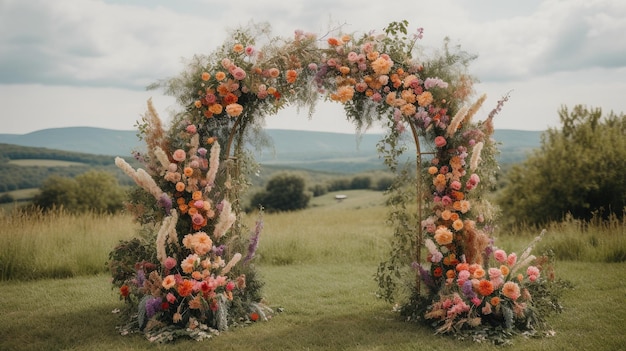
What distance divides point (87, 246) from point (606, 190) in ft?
41.6

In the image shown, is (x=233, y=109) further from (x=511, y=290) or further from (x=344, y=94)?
(x=511, y=290)

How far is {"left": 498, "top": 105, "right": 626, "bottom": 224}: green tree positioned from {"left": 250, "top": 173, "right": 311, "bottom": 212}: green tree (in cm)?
2157

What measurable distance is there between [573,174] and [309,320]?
10756 millimetres

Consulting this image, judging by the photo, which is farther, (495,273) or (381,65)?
(381,65)

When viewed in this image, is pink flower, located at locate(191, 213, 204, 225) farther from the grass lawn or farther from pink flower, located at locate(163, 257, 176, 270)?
the grass lawn

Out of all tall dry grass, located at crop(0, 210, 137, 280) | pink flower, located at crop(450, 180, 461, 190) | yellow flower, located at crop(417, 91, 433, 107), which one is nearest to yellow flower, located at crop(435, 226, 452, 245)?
pink flower, located at crop(450, 180, 461, 190)

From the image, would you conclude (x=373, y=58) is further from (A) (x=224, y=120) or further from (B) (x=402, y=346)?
(B) (x=402, y=346)

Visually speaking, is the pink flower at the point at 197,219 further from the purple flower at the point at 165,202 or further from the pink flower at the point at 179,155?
the pink flower at the point at 179,155

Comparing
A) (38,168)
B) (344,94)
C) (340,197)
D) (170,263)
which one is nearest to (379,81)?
(344,94)

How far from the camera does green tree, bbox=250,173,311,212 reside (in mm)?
36875

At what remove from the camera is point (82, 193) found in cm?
3056

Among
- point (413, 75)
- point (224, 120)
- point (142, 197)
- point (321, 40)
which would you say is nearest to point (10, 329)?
point (142, 197)

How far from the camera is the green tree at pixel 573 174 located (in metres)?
14.0

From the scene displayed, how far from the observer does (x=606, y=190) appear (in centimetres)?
1412
